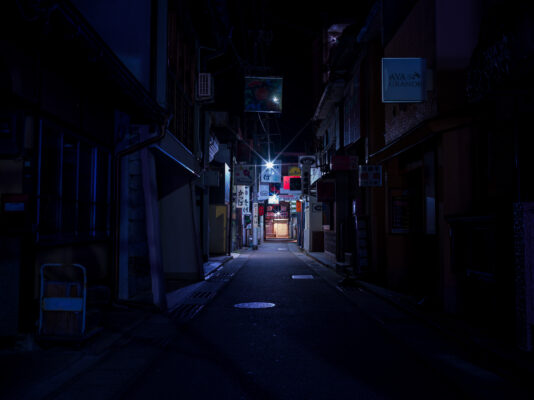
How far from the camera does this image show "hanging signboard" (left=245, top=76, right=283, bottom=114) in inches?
736

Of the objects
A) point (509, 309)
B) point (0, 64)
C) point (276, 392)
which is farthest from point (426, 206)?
point (0, 64)

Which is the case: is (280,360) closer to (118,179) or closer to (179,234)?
(118,179)

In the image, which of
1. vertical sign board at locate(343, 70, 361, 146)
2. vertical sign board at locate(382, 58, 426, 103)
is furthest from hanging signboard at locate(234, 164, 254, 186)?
vertical sign board at locate(382, 58, 426, 103)

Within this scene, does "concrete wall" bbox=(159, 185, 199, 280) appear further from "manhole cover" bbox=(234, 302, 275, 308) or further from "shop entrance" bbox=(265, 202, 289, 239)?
"shop entrance" bbox=(265, 202, 289, 239)

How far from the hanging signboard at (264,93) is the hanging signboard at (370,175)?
680 centimetres

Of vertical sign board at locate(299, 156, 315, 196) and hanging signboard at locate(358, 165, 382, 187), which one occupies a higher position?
vertical sign board at locate(299, 156, 315, 196)

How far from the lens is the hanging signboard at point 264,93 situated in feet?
61.3

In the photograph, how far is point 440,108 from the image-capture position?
897 cm

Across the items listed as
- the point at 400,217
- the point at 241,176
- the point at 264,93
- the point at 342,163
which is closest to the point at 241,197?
the point at 241,176

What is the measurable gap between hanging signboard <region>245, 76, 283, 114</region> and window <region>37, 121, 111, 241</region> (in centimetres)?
998

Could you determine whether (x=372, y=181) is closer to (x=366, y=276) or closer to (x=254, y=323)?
(x=366, y=276)

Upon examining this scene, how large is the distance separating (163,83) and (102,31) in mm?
2206

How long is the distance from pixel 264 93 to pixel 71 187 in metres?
12.2

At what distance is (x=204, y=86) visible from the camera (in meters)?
16.6
